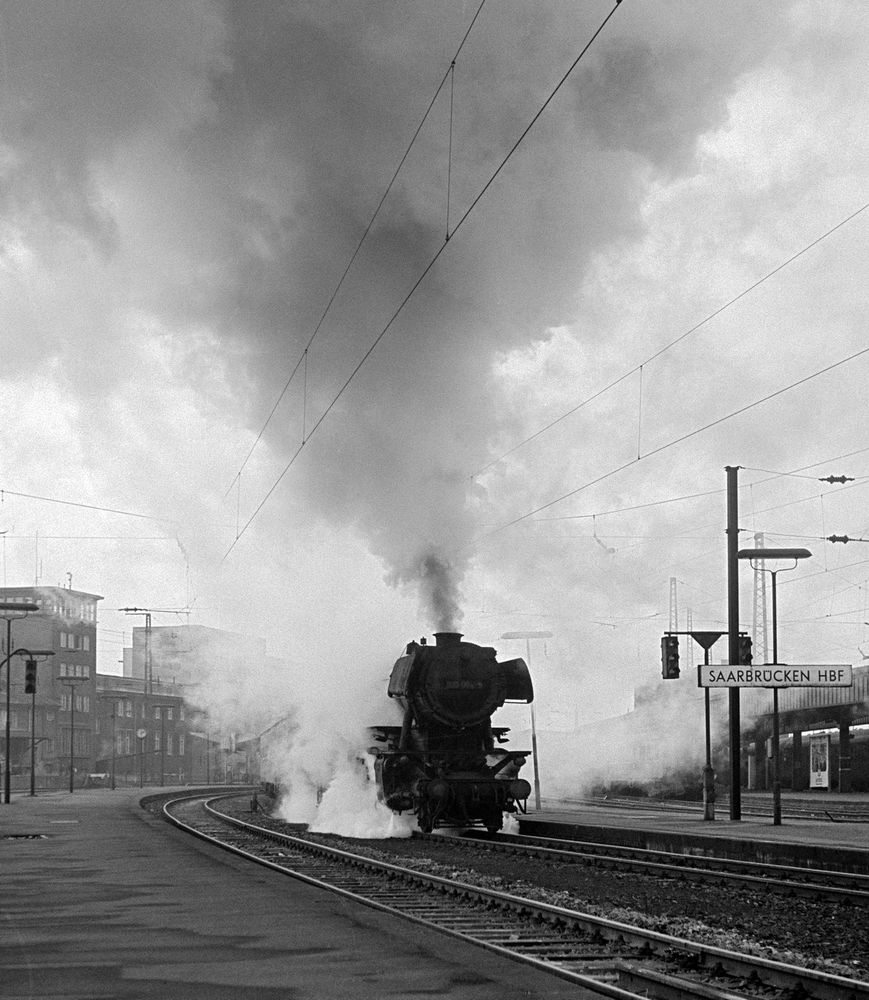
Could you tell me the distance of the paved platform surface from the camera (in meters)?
8.70

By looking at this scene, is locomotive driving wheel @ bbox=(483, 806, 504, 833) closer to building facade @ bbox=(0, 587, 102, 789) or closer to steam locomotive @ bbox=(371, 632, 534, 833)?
steam locomotive @ bbox=(371, 632, 534, 833)

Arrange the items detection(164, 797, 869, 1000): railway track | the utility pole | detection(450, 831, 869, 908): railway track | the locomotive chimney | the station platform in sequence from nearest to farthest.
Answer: detection(164, 797, 869, 1000): railway track, detection(450, 831, 869, 908): railway track, the station platform, the locomotive chimney, the utility pole

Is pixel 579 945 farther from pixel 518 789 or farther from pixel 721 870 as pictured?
pixel 518 789

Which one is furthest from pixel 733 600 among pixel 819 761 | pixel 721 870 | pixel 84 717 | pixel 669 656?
pixel 84 717

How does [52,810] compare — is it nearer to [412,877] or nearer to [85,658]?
[412,877]

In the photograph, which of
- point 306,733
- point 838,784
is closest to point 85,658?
point 838,784

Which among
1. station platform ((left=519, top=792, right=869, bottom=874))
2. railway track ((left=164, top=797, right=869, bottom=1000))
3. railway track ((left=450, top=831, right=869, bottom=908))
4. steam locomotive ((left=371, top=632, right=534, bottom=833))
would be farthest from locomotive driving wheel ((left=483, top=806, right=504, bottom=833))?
railway track ((left=164, top=797, right=869, bottom=1000))

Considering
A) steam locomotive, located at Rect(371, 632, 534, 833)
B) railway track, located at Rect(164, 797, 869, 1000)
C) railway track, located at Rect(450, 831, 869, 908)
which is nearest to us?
railway track, located at Rect(164, 797, 869, 1000)

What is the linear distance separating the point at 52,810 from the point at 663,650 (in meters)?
20.9

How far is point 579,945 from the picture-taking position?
10.5 metres

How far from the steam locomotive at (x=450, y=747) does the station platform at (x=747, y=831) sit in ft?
5.28

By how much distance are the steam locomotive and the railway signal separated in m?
4.67

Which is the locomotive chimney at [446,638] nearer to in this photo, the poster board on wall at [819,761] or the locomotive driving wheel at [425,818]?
the locomotive driving wheel at [425,818]

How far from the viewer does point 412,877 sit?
1551 centimetres
